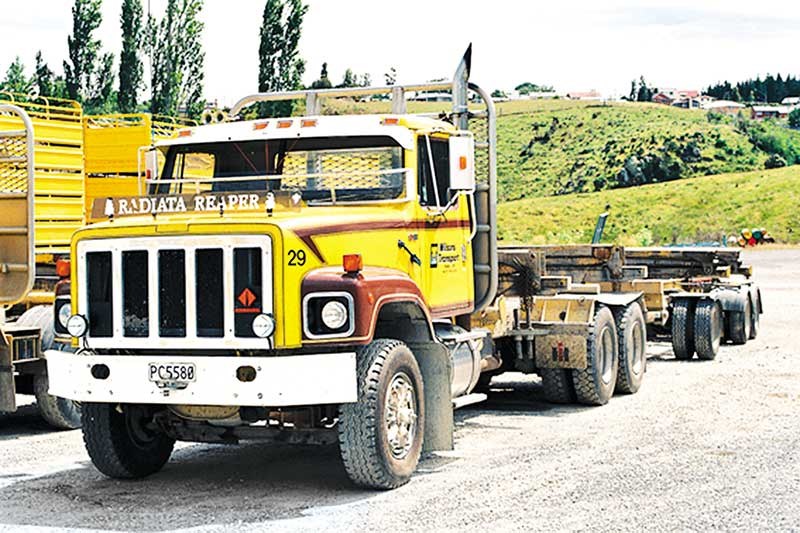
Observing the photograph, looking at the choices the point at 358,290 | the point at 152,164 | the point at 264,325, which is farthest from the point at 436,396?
the point at 152,164

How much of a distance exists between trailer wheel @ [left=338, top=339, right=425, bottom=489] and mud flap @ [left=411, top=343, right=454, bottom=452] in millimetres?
450

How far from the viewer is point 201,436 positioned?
9289 mm

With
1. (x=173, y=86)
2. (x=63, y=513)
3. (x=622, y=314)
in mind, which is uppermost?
(x=173, y=86)

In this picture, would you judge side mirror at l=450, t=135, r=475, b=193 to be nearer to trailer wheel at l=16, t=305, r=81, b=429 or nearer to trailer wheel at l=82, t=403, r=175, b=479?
trailer wheel at l=82, t=403, r=175, b=479

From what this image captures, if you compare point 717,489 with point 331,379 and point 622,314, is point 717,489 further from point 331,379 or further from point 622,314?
point 622,314

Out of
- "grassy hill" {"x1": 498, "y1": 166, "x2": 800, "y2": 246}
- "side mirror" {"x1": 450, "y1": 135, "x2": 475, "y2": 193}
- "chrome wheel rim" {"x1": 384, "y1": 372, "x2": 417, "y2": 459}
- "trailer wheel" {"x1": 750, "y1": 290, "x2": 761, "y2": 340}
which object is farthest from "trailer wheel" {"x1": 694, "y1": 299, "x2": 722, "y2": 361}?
"grassy hill" {"x1": 498, "y1": 166, "x2": 800, "y2": 246}

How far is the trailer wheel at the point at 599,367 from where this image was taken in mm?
13234

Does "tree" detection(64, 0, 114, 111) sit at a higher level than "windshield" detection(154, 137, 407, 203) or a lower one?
higher

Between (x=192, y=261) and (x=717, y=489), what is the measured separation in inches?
152

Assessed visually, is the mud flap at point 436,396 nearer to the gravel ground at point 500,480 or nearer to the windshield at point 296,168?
the gravel ground at point 500,480

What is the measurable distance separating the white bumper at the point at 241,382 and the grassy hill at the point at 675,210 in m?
56.6

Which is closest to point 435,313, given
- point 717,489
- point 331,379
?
point 331,379

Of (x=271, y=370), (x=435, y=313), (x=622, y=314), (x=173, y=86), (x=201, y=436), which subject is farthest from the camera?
(x=173, y=86)

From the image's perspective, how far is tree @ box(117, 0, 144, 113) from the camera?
5222 centimetres
